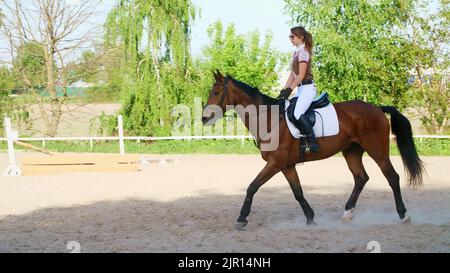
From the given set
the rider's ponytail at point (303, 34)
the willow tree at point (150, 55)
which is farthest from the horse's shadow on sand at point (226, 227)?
the willow tree at point (150, 55)

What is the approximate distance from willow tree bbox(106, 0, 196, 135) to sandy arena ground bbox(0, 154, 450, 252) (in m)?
7.55

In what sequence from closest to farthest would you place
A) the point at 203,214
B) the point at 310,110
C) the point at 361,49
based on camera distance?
the point at 310,110, the point at 203,214, the point at 361,49

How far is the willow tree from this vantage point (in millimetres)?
19578

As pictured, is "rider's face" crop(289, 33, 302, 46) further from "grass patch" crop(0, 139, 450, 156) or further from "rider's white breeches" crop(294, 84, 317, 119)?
"grass patch" crop(0, 139, 450, 156)

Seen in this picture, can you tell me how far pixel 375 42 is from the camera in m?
20.6

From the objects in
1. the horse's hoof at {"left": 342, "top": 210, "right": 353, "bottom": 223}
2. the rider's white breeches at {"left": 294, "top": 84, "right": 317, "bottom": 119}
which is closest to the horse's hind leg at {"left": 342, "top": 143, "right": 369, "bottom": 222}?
the horse's hoof at {"left": 342, "top": 210, "right": 353, "bottom": 223}

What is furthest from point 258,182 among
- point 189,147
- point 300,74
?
point 189,147

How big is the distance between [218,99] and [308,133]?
129 centimetres

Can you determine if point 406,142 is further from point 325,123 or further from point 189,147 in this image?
point 189,147

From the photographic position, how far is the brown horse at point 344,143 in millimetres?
6402

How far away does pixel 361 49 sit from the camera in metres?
20.2

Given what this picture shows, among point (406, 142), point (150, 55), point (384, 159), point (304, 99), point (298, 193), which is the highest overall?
point (150, 55)

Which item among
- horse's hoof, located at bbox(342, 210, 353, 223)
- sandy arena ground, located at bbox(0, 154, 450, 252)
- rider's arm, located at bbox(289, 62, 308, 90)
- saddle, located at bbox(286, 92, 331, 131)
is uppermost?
rider's arm, located at bbox(289, 62, 308, 90)

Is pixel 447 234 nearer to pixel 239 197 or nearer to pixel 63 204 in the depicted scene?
pixel 239 197
